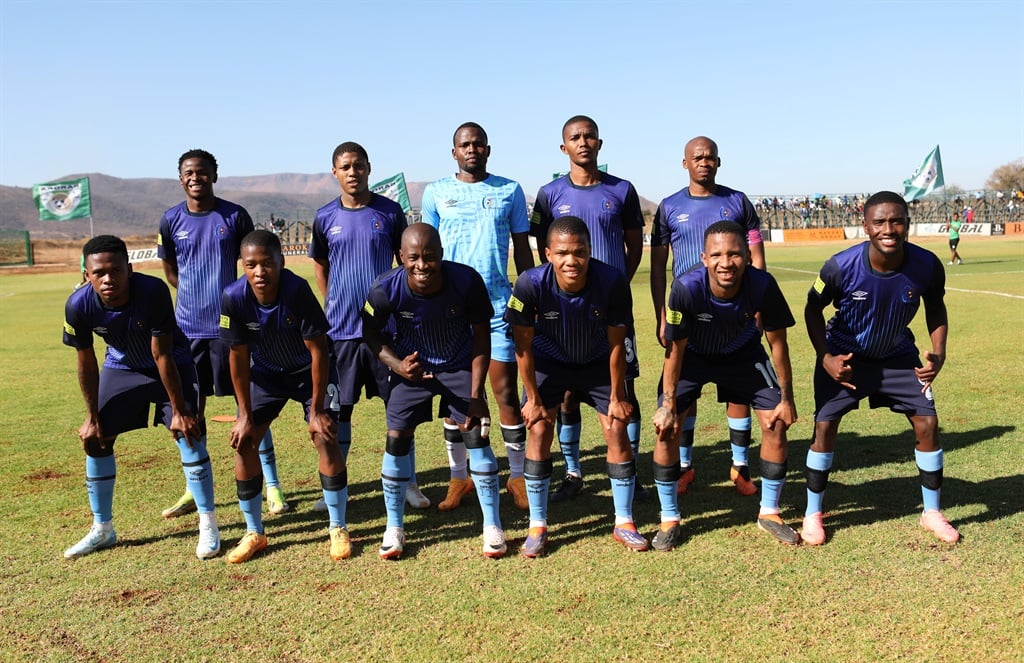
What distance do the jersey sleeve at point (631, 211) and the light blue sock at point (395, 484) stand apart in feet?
7.81

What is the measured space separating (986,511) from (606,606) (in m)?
2.94

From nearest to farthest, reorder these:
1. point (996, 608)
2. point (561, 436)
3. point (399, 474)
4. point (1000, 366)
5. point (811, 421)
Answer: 1. point (996, 608)
2. point (399, 474)
3. point (561, 436)
4. point (811, 421)
5. point (1000, 366)

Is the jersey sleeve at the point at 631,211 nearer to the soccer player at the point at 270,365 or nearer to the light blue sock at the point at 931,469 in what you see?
the soccer player at the point at 270,365

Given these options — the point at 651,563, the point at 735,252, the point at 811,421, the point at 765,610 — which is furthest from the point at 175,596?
the point at 811,421

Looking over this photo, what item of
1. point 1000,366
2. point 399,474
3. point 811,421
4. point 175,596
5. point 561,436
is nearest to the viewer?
point 175,596

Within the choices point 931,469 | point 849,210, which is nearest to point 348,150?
point 931,469

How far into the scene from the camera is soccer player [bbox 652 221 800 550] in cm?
512

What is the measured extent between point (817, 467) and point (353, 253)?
3423 mm

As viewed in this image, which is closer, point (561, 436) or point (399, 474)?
point (399, 474)

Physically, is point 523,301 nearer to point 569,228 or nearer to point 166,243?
point 569,228

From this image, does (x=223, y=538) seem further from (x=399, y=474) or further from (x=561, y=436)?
(x=561, y=436)

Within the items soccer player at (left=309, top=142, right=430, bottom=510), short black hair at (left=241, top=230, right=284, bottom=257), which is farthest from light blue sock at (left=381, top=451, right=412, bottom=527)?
short black hair at (left=241, top=230, right=284, bottom=257)

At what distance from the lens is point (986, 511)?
551 cm

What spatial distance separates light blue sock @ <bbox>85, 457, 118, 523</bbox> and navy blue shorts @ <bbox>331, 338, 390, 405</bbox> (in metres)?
1.58
